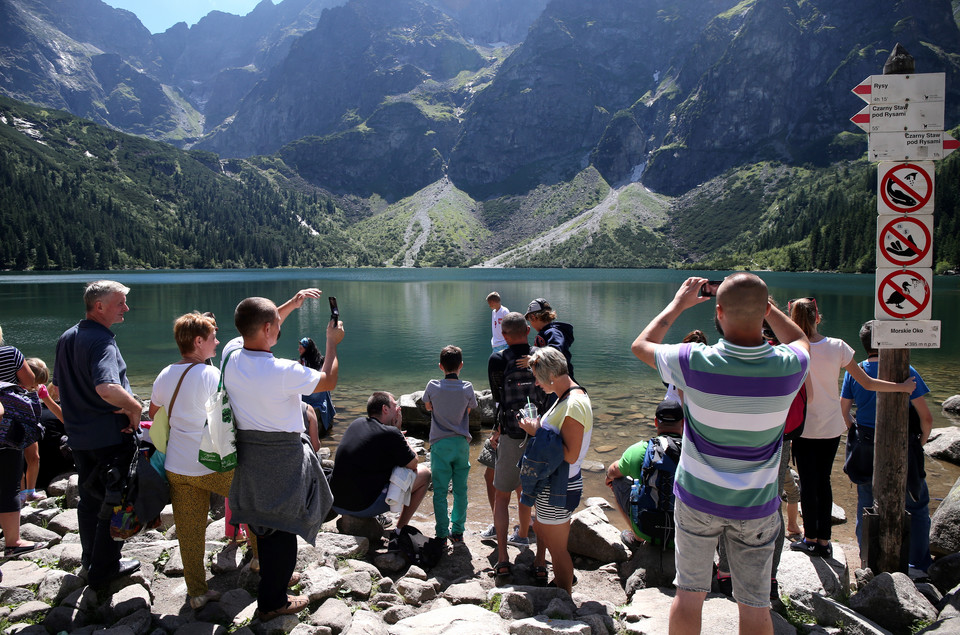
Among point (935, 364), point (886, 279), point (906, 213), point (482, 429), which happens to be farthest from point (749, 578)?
point (935, 364)

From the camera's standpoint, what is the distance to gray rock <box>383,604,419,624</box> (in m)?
4.53

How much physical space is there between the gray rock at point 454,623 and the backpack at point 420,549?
147 centimetres

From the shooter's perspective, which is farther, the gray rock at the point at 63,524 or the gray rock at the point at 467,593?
the gray rock at the point at 63,524

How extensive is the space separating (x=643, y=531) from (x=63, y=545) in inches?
240

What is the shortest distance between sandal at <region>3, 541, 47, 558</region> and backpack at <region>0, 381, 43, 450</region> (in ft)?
3.74

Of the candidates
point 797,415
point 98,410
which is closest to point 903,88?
point 797,415

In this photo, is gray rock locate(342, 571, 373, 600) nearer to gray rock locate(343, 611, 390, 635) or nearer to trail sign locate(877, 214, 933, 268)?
gray rock locate(343, 611, 390, 635)

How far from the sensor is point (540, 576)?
5.37 m

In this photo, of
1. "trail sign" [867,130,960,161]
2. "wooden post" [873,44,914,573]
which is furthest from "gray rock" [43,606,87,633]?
"trail sign" [867,130,960,161]

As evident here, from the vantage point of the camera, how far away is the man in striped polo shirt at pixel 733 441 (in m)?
3.16

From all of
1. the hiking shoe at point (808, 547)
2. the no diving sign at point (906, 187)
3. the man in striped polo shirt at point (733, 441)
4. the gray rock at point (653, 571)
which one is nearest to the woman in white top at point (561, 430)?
the gray rock at point (653, 571)

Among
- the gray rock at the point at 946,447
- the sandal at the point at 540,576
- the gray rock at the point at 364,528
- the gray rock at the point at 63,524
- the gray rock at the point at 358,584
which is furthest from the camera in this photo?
the gray rock at the point at 946,447

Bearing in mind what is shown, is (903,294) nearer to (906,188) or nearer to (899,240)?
(899,240)

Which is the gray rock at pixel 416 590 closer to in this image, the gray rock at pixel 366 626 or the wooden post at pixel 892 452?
the gray rock at pixel 366 626
